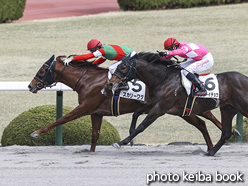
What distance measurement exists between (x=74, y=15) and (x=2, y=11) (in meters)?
4.62

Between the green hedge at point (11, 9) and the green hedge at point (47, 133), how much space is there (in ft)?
45.5

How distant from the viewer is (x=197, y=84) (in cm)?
834

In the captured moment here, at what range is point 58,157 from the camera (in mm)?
8242

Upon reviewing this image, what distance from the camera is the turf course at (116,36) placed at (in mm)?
15953

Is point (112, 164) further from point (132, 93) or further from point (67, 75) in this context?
point (67, 75)

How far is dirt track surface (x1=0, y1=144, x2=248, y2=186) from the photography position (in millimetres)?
6742

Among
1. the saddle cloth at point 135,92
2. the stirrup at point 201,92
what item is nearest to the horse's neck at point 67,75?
the saddle cloth at point 135,92

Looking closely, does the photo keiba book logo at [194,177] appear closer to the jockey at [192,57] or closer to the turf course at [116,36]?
the jockey at [192,57]

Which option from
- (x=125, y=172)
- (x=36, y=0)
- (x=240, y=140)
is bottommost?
(x=36, y=0)

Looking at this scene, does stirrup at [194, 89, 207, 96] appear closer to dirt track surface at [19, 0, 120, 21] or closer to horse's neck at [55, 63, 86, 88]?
horse's neck at [55, 63, 86, 88]

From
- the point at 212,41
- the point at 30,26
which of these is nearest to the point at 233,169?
the point at 212,41

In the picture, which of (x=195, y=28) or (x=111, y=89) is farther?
(x=195, y=28)

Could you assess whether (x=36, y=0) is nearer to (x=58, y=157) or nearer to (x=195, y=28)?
(x=195, y=28)

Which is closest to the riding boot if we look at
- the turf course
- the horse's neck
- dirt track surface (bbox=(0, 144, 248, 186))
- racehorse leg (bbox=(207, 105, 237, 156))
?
racehorse leg (bbox=(207, 105, 237, 156))
